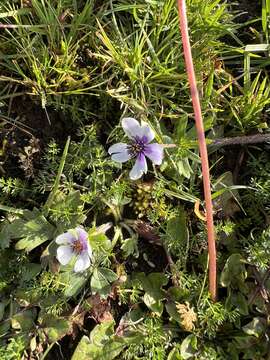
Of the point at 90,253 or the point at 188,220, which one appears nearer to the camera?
the point at 90,253

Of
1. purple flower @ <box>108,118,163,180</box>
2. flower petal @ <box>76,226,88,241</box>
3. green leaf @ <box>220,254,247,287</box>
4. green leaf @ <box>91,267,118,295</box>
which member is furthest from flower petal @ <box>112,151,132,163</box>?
green leaf @ <box>220,254,247,287</box>

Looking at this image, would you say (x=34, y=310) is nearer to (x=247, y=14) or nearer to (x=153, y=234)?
(x=153, y=234)

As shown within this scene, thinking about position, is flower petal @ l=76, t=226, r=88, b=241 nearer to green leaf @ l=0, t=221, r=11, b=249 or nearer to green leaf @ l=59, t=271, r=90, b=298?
green leaf @ l=59, t=271, r=90, b=298

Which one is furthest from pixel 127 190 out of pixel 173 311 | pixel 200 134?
pixel 200 134

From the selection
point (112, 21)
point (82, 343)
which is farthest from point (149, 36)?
point (82, 343)

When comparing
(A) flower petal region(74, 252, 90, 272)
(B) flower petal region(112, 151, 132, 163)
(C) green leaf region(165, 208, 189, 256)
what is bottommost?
(C) green leaf region(165, 208, 189, 256)

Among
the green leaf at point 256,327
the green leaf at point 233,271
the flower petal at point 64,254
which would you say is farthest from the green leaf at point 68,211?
the green leaf at point 256,327
